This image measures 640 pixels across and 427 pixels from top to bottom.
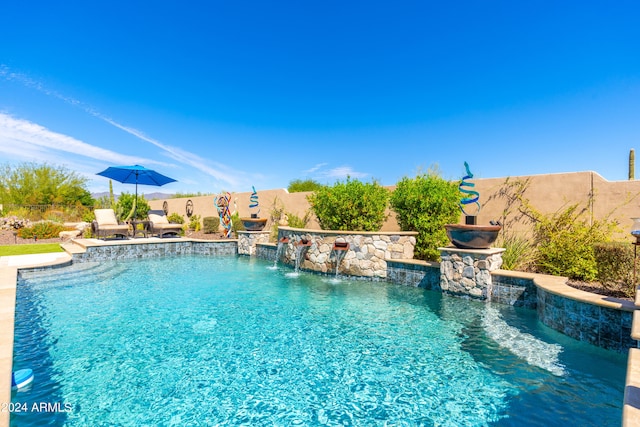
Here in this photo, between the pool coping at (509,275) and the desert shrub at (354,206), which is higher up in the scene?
the desert shrub at (354,206)

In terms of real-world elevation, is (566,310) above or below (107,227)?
below

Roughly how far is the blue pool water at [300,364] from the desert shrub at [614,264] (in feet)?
4.56

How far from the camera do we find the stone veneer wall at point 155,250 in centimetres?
1041

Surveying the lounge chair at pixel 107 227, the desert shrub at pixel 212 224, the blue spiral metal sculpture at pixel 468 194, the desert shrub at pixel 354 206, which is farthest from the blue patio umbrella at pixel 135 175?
the blue spiral metal sculpture at pixel 468 194

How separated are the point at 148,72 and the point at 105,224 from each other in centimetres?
845

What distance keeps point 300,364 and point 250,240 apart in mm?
9307

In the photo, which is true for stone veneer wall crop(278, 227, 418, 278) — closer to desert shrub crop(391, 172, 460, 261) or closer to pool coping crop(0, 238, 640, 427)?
desert shrub crop(391, 172, 460, 261)

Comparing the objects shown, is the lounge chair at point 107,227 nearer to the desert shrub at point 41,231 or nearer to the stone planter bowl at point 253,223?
the desert shrub at point 41,231

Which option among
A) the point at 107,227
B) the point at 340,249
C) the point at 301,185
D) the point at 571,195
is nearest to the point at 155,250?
the point at 107,227

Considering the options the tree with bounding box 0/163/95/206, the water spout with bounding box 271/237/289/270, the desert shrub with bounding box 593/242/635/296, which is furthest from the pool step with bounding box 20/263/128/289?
the tree with bounding box 0/163/95/206

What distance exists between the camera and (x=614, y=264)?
4.97 metres

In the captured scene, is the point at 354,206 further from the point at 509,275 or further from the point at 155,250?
the point at 155,250

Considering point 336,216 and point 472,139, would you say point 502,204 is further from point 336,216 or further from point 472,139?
point 472,139

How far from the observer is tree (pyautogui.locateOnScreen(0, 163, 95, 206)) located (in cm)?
2362
